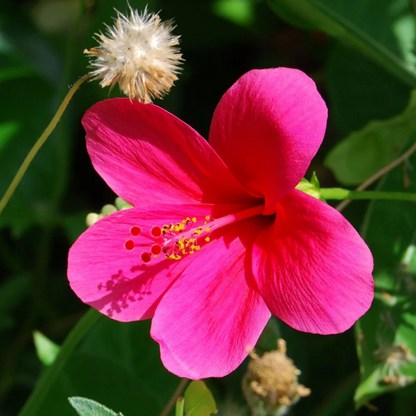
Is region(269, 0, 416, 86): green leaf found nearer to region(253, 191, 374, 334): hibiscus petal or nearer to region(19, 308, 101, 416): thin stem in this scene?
region(253, 191, 374, 334): hibiscus petal

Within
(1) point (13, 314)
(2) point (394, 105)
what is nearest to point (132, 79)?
(2) point (394, 105)

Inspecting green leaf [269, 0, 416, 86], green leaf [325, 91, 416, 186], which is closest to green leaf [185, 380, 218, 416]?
green leaf [325, 91, 416, 186]

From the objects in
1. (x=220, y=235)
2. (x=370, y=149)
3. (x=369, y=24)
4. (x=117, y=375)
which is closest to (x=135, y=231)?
(x=220, y=235)

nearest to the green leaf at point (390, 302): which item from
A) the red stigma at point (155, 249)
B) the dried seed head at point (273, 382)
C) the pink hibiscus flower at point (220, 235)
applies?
the dried seed head at point (273, 382)

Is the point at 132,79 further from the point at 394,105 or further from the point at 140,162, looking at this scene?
the point at 394,105

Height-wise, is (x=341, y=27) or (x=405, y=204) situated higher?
(x=341, y=27)

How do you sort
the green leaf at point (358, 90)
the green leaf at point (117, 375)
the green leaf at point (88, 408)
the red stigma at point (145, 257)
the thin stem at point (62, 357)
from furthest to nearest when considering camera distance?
the green leaf at point (358, 90), the green leaf at point (117, 375), the thin stem at point (62, 357), the red stigma at point (145, 257), the green leaf at point (88, 408)

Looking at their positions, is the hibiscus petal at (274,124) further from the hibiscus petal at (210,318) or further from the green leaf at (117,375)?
the green leaf at (117,375)
